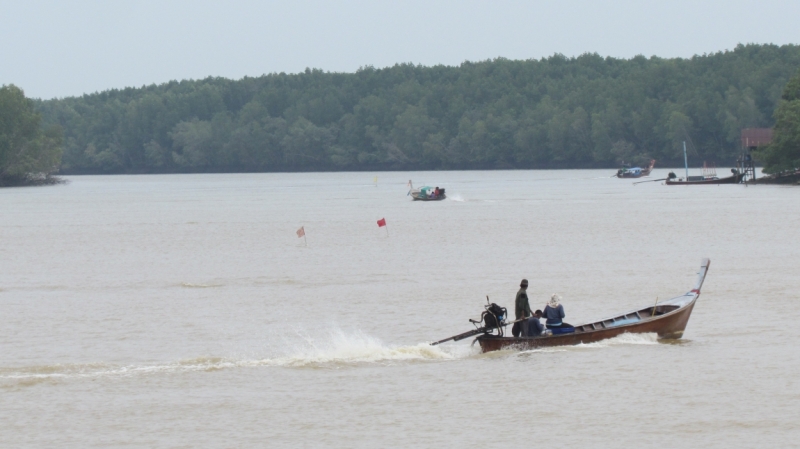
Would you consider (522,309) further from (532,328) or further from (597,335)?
(597,335)

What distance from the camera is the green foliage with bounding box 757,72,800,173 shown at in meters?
122

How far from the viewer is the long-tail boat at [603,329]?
30234 mm

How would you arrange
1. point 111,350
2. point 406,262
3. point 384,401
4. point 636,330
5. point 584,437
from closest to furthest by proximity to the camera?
1. point 584,437
2. point 384,401
3. point 636,330
4. point 111,350
5. point 406,262

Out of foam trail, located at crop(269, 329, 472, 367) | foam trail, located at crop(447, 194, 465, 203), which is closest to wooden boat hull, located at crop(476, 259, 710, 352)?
foam trail, located at crop(269, 329, 472, 367)

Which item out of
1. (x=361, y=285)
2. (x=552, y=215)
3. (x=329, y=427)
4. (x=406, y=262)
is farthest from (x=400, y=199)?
(x=329, y=427)

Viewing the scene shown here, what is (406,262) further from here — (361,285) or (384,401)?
(384,401)

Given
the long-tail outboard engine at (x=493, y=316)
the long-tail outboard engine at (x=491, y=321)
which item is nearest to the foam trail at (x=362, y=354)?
the long-tail outboard engine at (x=491, y=321)

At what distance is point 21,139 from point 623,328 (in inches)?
6349

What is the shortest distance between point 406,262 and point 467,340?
24772 mm

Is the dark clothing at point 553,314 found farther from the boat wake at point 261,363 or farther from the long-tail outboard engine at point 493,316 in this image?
the boat wake at point 261,363

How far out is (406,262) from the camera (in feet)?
191

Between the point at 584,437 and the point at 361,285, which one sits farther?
the point at 361,285

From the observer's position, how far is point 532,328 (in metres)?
30.3

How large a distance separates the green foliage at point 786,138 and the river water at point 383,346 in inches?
1929
